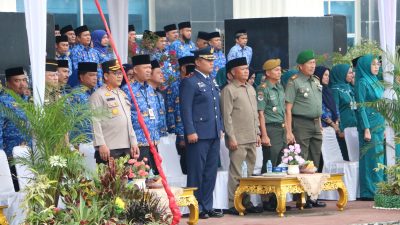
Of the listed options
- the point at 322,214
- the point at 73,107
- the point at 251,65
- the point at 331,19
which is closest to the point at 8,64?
the point at 73,107

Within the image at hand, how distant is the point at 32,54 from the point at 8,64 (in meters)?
2.76

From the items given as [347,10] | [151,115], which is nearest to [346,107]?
[151,115]

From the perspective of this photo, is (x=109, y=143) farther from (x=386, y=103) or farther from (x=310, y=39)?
(x=310, y=39)

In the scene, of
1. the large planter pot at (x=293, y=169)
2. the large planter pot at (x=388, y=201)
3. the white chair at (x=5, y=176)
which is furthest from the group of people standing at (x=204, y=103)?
the large planter pot at (x=388, y=201)

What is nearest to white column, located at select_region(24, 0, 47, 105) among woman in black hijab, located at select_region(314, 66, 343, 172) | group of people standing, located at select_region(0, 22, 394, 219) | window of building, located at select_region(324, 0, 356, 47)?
group of people standing, located at select_region(0, 22, 394, 219)

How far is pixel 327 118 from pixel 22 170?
572cm

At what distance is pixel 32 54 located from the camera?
12.2 metres

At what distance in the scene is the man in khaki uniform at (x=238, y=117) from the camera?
50.1 ft

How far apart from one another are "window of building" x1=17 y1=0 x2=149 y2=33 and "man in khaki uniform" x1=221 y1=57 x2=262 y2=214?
6511 mm

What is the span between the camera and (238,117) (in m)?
15.4

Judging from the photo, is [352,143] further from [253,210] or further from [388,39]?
[253,210]

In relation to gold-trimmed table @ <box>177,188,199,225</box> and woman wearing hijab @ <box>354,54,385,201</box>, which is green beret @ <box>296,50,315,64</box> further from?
gold-trimmed table @ <box>177,188,199,225</box>

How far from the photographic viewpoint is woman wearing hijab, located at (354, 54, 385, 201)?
659 inches

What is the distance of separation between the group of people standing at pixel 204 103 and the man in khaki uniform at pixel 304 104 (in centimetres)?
1
